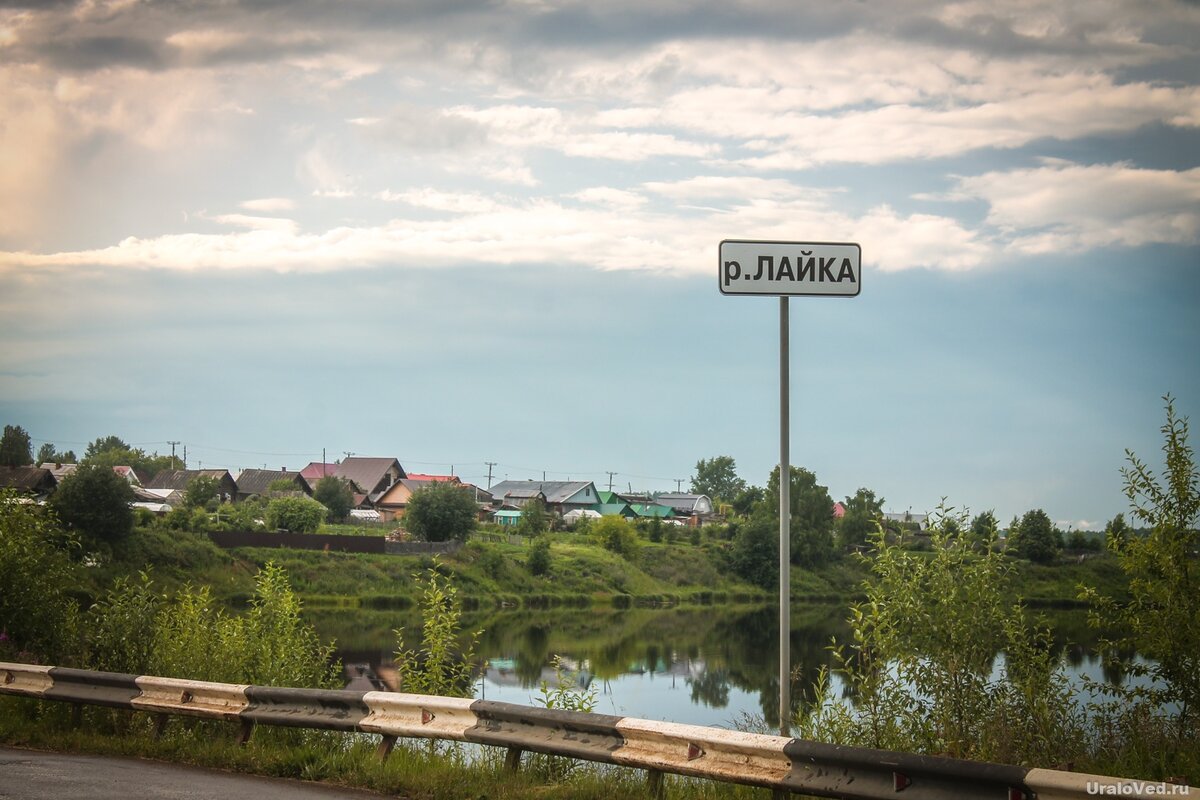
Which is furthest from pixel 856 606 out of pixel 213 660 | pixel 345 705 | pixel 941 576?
pixel 213 660

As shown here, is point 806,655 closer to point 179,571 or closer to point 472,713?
point 179,571

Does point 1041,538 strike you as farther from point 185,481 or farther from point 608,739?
point 185,481

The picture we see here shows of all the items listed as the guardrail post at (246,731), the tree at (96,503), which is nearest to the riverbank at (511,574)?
the tree at (96,503)

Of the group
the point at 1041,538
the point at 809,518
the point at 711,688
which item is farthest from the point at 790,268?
the point at 809,518

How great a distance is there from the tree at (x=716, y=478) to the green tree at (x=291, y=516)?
117 m

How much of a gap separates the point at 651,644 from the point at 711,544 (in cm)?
4226

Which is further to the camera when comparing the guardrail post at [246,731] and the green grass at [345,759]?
the guardrail post at [246,731]

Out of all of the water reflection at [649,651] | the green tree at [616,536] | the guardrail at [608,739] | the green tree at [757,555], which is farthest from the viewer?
the green tree at [616,536]

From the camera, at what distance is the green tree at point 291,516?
78125mm

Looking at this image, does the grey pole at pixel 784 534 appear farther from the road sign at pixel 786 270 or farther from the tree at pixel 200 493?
the tree at pixel 200 493

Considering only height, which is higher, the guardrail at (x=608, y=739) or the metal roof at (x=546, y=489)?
the metal roof at (x=546, y=489)

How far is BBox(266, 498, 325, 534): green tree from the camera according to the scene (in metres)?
78.1

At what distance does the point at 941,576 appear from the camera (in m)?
9.30

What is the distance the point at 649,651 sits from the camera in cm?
5378
